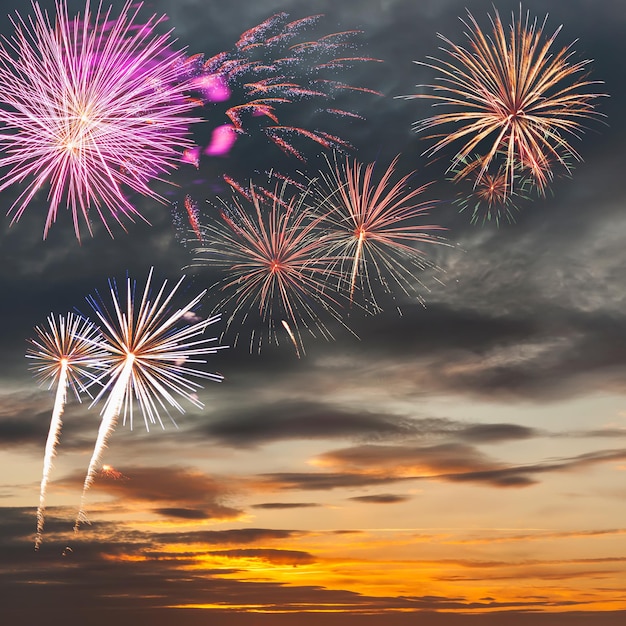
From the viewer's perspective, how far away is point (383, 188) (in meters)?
39.4

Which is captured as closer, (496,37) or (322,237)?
(496,37)

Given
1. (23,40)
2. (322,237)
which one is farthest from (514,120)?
(23,40)

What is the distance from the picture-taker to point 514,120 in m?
35.7

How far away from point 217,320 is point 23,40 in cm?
1232

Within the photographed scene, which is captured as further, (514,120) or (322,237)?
(322,237)

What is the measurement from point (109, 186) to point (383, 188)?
35.7 feet

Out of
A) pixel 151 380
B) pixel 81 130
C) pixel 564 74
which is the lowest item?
pixel 151 380

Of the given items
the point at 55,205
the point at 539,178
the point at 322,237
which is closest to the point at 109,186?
the point at 55,205

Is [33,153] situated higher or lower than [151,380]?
higher

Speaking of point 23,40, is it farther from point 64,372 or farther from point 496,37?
point 496,37

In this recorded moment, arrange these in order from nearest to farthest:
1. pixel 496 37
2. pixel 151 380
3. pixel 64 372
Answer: pixel 496 37 → pixel 151 380 → pixel 64 372

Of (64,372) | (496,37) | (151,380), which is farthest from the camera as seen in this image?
(64,372)

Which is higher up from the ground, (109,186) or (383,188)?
(383,188)

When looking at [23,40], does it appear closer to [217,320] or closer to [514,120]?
[217,320]
